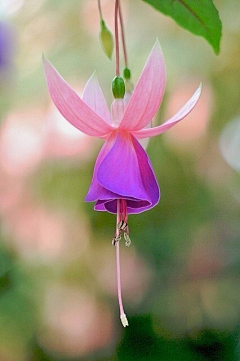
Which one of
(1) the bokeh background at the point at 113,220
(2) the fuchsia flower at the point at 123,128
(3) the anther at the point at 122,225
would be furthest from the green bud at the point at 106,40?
(1) the bokeh background at the point at 113,220

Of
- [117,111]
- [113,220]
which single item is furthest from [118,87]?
[113,220]

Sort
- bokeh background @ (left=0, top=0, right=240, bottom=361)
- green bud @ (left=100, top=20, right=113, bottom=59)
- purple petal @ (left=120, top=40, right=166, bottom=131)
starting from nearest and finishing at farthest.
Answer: purple petal @ (left=120, top=40, right=166, bottom=131)
green bud @ (left=100, top=20, right=113, bottom=59)
bokeh background @ (left=0, top=0, right=240, bottom=361)

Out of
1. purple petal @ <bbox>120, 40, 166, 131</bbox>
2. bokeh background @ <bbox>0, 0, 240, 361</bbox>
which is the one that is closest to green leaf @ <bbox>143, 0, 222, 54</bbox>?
purple petal @ <bbox>120, 40, 166, 131</bbox>

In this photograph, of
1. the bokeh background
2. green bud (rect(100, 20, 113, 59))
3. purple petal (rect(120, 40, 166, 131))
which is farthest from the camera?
A: the bokeh background

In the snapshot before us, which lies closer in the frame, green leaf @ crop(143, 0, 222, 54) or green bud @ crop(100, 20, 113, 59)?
green leaf @ crop(143, 0, 222, 54)

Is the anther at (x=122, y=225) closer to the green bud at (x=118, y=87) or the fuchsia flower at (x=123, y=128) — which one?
the fuchsia flower at (x=123, y=128)

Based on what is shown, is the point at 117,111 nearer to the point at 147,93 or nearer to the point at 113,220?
the point at 147,93

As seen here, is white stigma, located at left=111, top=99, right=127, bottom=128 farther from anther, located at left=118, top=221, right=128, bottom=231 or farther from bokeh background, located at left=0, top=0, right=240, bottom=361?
bokeh background, located at left=0, top=0, right=240, bottom=361

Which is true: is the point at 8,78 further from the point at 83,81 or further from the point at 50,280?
the point at 50,280
